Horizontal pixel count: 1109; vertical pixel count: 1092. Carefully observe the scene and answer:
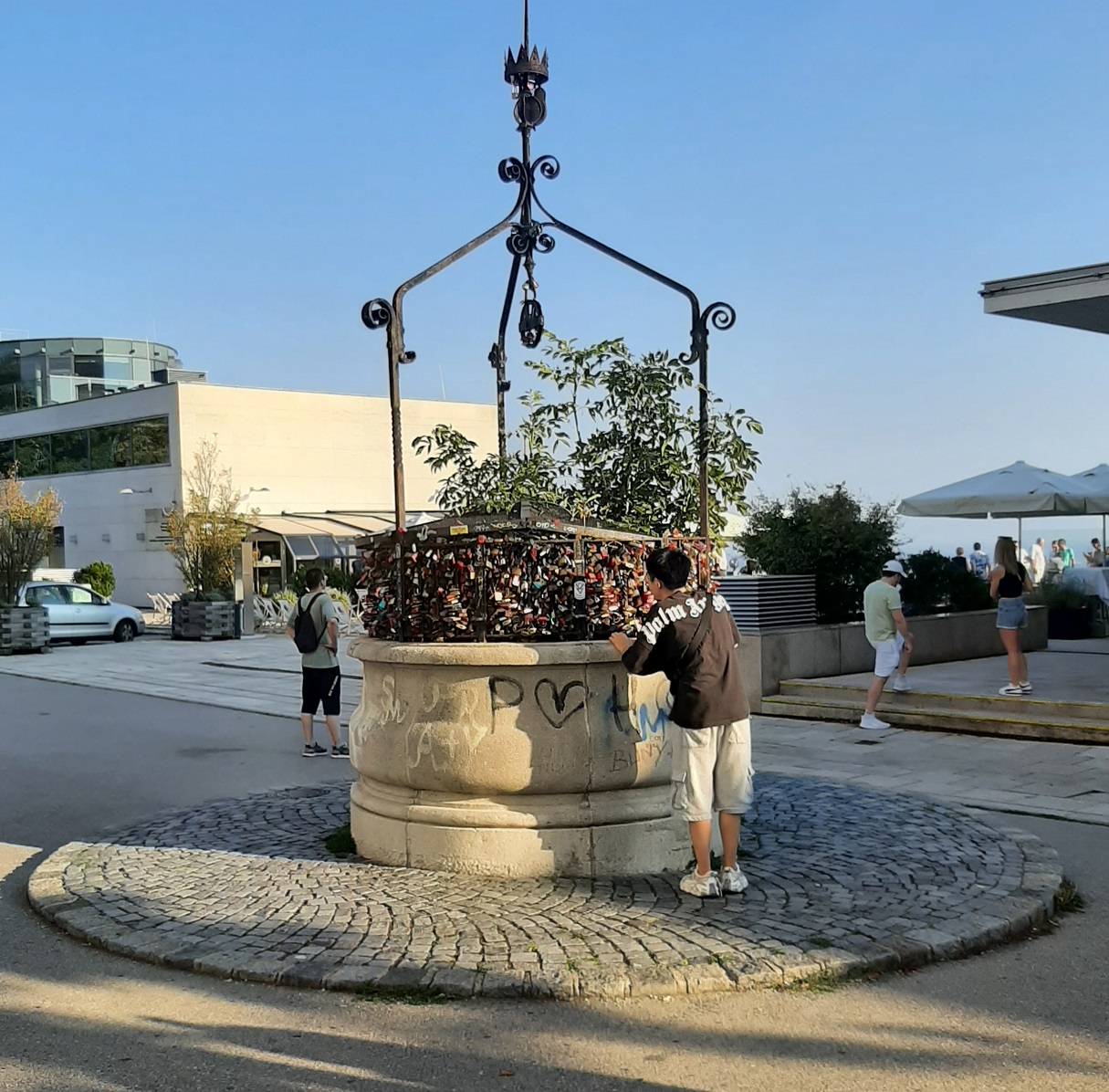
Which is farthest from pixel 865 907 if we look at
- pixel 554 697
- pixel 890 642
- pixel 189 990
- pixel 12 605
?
pixel 12 605

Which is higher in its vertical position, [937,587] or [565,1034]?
[937,587]

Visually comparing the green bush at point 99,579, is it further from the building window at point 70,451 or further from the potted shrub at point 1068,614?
the potted shrub at point 1068,614

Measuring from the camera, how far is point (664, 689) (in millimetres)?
6863

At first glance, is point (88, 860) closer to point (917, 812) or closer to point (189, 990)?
point (189, 990)

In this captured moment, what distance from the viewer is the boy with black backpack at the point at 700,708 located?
616cm

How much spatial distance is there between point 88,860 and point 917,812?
5199mm

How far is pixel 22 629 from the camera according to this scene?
26281 mm

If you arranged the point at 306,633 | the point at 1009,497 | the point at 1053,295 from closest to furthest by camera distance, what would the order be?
the point at 306,633, the point at 1053,295, the point at 1009,497

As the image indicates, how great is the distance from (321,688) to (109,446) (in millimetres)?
33684

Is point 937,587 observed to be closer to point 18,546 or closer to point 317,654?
point 317,654

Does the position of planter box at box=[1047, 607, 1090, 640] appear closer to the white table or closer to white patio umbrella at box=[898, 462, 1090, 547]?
the white table

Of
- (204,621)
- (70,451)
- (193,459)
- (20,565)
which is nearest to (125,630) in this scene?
(204,621)

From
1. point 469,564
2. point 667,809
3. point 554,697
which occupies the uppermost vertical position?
point 469,564

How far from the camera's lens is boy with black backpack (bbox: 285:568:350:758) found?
1169cm
